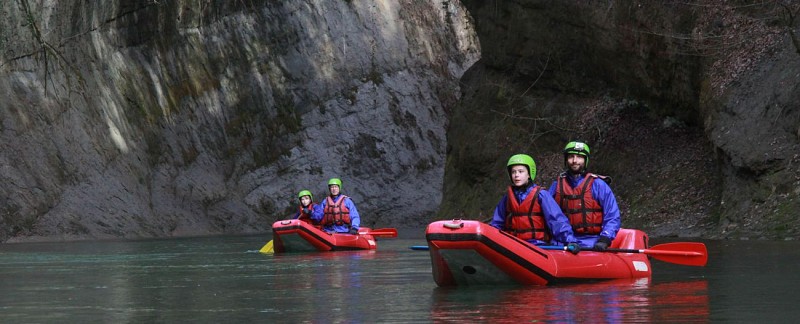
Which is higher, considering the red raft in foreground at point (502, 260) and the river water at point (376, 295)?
the red raft in foreground at point (502, 260)

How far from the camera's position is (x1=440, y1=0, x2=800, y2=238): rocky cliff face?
26688 millimetres

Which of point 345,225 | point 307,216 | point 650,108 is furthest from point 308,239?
point 650,108

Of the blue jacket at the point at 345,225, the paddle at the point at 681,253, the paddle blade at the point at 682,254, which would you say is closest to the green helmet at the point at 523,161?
the paddle at the point at 681,253

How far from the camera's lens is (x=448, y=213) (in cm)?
4131

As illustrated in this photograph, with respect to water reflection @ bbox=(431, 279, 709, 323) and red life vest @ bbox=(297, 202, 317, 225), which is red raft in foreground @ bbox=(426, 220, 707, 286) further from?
red life vest @ bbox=(297, 202, 317, 225)

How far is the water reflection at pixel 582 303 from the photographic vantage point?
10711mm

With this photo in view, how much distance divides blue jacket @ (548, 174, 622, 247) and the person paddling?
42.4 feet

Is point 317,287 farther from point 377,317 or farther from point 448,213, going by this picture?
point 448,213

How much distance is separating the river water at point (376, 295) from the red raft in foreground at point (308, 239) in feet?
15.5

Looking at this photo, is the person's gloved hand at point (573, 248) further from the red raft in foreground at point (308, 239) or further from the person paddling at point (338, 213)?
the person paddling at point (338, 213)

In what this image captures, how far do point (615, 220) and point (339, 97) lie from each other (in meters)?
43.2

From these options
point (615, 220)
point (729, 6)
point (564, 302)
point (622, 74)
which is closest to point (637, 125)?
point (622, 74)

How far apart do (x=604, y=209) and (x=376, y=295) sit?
2.98m

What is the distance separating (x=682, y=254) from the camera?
15.4 m
